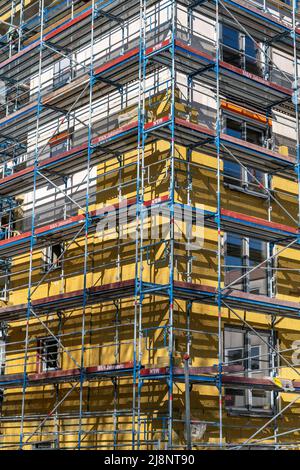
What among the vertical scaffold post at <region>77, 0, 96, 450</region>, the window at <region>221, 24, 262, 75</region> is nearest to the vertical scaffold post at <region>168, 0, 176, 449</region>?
the vertical scaffold post at <region>77, 0, 96, 450</region>

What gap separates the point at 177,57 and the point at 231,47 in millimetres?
2730

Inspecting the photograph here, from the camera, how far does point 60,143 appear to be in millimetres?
21266

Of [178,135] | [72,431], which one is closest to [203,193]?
[178,135]

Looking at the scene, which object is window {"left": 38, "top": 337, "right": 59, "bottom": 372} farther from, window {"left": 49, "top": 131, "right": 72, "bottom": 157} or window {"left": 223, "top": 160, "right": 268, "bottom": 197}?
window {"left": 223, "top": 160, "right": 268, "bottom": 197}

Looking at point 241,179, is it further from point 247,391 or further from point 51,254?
point 51,254

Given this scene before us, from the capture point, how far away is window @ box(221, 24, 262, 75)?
66.1 ft

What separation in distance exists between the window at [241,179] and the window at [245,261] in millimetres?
1147

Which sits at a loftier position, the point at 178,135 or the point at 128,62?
the point at 128,62

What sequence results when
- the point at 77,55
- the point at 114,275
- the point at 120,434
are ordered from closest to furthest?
the point at 120,434, the point at 114,275, the point at 77,55

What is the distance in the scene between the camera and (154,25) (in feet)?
63.4

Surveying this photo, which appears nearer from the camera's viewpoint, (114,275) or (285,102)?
(114,275)

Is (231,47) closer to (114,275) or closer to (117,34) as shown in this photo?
(117,34)

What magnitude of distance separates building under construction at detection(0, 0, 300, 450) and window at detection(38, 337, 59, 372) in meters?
0.07

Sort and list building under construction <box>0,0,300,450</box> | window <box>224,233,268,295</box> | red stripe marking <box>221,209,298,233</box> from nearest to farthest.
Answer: building under construction <box>0,0,300,450</box>
red stripe marking <box>221,209,298,233</box>
window <box>224,233,268,295</box>
